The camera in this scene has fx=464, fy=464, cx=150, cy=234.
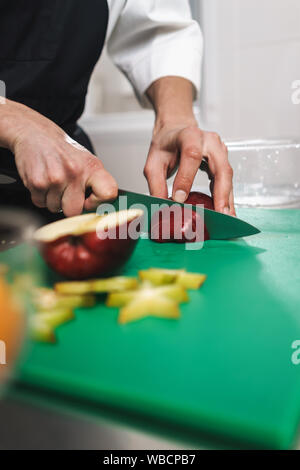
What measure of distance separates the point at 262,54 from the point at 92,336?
184cm

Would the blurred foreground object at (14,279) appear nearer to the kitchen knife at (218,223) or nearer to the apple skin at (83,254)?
the apple skin at (83,254)

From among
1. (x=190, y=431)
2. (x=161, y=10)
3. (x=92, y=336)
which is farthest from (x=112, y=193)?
(x=161, y=10)

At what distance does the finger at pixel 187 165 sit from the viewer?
976 millimetres

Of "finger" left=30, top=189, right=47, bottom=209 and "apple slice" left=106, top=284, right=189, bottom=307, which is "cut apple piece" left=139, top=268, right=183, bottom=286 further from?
"finger" left=30, top=189, right=47, bottom=209

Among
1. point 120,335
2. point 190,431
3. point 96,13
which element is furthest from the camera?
point 96,13

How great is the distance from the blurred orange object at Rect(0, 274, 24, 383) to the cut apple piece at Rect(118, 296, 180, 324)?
12cm

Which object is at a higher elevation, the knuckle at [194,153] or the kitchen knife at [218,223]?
the knuckle at [194,153]

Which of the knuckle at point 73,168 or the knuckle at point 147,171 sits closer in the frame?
the knuckle at point 73,168

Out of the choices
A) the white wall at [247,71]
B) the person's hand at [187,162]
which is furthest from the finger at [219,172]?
the white wall at [247,71]

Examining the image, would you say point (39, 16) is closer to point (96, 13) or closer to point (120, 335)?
point (96, 13)

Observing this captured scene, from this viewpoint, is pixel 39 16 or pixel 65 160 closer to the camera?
pixel 65 160

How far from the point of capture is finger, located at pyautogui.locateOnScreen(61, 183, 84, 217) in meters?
0.79

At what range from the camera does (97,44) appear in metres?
1.31

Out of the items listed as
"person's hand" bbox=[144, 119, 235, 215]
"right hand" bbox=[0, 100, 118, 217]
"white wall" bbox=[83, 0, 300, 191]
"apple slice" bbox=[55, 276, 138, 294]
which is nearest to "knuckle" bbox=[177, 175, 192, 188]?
"person's hand" bbox=[144, 119, 235, 215]
